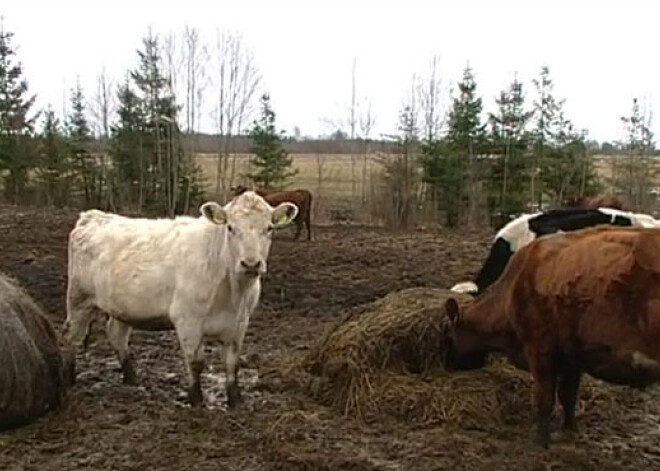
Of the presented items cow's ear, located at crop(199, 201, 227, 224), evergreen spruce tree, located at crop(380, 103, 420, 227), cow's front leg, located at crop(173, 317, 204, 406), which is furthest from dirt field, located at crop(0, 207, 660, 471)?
evergreen spruce tree, located at crop(380, 103, 420, 227)

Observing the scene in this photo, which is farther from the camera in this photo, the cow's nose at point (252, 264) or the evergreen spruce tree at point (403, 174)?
the evergreen spruce tree at point (403, 174)

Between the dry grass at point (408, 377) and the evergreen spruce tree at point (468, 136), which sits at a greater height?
the evergreen spruce tree at point (468, 136)

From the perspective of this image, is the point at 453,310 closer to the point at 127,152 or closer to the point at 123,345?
the point at 123,345

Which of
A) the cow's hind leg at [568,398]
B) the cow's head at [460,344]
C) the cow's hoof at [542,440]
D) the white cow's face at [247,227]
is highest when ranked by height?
the white cow's face at [247,227]

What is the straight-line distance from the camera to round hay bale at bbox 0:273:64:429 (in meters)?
5.52

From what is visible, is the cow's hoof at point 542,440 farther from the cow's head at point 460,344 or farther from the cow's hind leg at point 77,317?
the cow's hind leg at point 77,317

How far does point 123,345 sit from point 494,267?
3417 mm

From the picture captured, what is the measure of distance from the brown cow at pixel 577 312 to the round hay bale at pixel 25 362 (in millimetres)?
2978

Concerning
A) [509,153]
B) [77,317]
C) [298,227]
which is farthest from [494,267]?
[509,153]

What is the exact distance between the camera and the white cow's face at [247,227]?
5.66m

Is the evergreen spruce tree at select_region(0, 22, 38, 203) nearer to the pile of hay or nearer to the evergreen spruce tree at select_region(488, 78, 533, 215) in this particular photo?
the evergreen spruce tree at select_region(488, 78, 533, 215)

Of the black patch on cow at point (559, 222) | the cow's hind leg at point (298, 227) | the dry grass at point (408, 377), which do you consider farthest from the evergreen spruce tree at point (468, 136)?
the dry grass at point (408, 377)

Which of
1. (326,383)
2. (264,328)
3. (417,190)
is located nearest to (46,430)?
(326,383)

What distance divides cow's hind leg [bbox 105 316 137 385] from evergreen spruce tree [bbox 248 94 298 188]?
21.1 m
